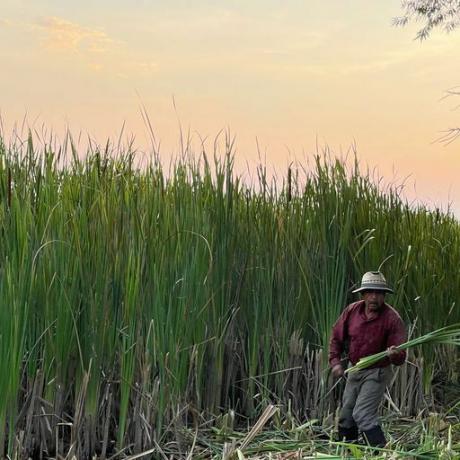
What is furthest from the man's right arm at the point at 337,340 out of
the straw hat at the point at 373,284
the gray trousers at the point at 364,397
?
the straw hat at the point at 373,284

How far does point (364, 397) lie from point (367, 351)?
1.07ft

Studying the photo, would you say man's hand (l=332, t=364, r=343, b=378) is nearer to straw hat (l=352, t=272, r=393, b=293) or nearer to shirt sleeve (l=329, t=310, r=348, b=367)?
shirt sleeve (l=329, t=310, r=348, b=367)

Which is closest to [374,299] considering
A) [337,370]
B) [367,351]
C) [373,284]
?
[373,284]

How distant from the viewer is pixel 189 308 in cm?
481

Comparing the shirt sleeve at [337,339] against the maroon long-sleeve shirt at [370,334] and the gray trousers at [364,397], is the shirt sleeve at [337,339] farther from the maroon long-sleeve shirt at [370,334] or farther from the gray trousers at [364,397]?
the gray trousers at [364,397]

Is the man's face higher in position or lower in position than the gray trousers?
higher

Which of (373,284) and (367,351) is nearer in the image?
(373,284)

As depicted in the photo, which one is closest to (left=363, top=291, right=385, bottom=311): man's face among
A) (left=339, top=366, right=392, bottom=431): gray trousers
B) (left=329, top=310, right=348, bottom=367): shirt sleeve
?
(left=329, top=310, right=348, bottom=367): shirt sleeve

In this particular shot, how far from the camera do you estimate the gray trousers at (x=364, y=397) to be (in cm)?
509

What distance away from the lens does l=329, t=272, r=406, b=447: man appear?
5.10 meters

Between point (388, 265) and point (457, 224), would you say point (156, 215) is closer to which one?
point (388, 265)

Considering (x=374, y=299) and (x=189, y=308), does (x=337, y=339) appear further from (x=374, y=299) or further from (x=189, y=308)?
(x=189, y=308)

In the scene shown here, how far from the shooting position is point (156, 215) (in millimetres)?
4996

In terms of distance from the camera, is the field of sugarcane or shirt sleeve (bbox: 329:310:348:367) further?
shirt sleeve (bbox: 329:310:348:367)
